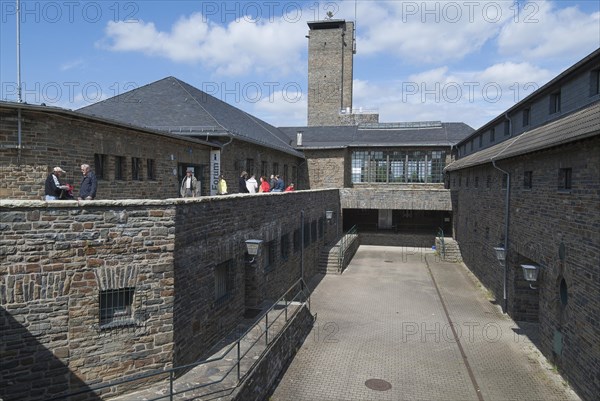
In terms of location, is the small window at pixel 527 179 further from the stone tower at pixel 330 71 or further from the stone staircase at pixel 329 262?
the stone tower at pixel 330 71

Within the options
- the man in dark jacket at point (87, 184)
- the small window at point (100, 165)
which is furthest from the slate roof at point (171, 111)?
the man in dark jacket at point (87, 184)

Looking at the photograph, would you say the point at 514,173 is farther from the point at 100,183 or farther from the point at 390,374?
the point at 100,183

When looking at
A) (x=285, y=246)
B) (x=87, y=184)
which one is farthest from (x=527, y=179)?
(x=87, y=184)

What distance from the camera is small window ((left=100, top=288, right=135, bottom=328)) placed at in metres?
7.42

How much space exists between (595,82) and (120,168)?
40.0ft

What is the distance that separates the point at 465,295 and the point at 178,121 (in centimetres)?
1284

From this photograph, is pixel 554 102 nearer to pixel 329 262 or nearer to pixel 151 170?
pixel 329 262

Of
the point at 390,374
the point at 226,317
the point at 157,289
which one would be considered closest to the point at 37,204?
the point at 157,289

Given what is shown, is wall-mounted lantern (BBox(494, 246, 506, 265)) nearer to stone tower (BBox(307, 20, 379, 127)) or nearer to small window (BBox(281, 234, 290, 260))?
small window (BBox(281, 234, 290, 260))

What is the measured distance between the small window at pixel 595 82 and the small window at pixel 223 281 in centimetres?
907

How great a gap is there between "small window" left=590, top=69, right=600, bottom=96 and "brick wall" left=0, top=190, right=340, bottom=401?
8.69m

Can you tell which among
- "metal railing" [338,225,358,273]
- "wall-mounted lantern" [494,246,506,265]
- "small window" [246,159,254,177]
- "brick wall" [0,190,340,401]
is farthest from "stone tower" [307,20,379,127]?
"brick wall" [0,190,340,401]

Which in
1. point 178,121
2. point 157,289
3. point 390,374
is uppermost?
point 178,121

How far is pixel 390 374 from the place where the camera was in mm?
10328
